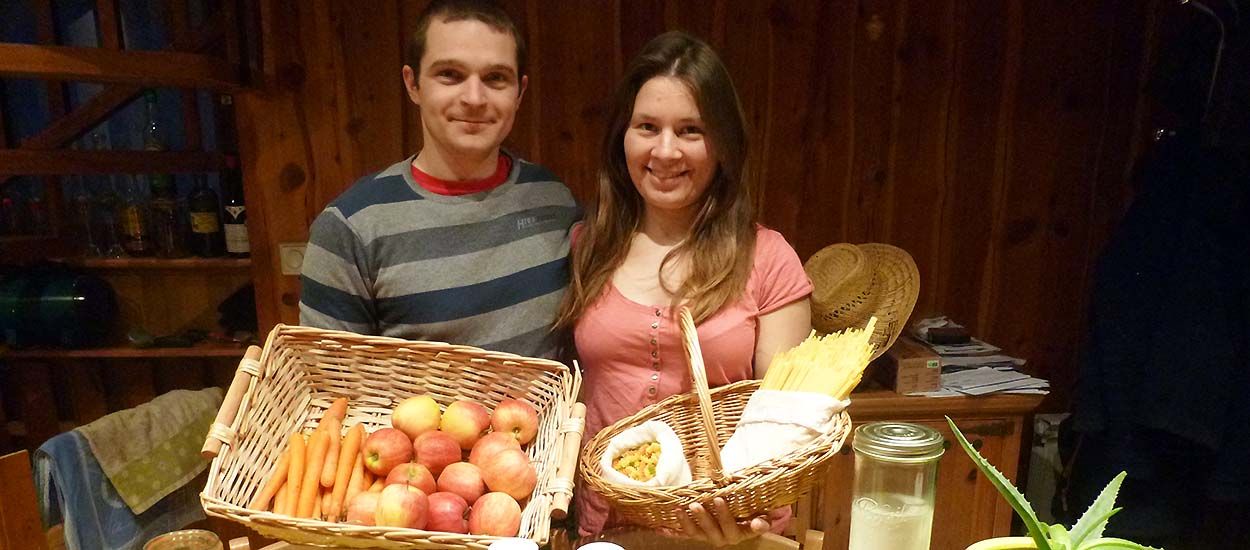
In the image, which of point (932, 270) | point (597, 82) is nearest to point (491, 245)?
point (597, 82)

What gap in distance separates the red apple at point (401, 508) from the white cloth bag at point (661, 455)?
0.78ft

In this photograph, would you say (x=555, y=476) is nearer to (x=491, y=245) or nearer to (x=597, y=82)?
(x=491, y=245)

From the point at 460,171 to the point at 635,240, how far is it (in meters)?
0.33

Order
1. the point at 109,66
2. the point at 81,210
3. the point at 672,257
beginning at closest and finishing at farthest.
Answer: the point at 672,257 < the point at 109,66 < the point at 81,210

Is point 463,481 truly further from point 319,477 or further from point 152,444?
point 152,444

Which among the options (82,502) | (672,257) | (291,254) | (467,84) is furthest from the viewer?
(291,254)

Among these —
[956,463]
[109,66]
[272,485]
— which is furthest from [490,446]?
[956,463]

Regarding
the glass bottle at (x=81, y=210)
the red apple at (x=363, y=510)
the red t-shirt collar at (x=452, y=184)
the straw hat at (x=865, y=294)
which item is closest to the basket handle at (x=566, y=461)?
the red apple at (x=363, y=510)

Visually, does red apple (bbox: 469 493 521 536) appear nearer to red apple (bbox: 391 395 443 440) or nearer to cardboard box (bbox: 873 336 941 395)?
red apple (bbox: 391 395 443 440)

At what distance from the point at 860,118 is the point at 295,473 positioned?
5.67 feet

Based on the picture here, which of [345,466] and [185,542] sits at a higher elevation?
[345,466]

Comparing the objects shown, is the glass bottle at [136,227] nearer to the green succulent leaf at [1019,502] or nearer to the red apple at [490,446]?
the red apple at [490,446]

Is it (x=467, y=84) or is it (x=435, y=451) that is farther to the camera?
(x=467, y=84)

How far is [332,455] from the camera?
99 cm
